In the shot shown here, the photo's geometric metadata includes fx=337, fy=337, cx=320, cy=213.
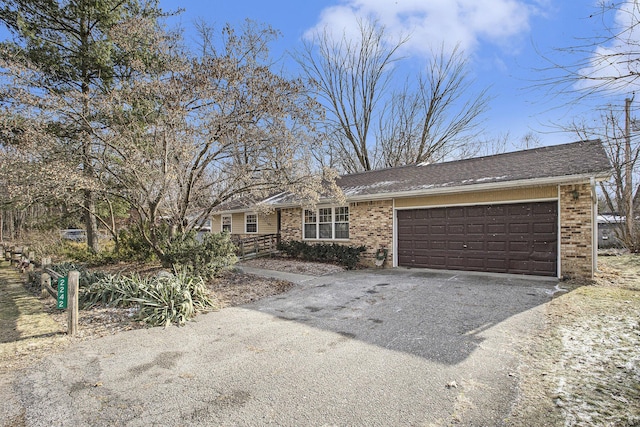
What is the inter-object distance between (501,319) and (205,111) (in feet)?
24.0

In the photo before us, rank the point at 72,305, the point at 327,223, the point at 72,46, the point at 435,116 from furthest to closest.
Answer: the point at 435,116 < the point at 327,223 < the point at 72,46 < the point at 72,305

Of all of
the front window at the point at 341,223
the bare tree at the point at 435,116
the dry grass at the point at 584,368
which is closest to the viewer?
the dry grass at the point at 584,368

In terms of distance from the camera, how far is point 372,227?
12148 mm

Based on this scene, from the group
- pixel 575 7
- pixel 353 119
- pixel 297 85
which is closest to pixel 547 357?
pixel 575 7

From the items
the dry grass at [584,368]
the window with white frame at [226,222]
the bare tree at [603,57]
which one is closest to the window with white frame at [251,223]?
the window with white frame at [226,222]

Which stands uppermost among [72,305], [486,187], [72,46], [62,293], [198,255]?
[72,46]

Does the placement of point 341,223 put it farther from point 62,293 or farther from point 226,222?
point 226,222

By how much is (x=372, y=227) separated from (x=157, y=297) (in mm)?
7873

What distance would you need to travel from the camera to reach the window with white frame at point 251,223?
1784 cm

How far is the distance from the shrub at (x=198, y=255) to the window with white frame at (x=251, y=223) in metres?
8.59

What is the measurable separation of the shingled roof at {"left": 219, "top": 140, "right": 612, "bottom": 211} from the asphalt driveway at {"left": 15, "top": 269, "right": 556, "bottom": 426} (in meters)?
3.62

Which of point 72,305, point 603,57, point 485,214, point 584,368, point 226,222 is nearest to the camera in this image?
point 603,57

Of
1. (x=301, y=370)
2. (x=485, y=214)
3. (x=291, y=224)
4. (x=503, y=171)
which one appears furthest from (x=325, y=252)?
(x=301, y=370)

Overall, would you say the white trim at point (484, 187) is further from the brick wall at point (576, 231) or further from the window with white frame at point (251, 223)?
the window with white frame at point (251, 223)
